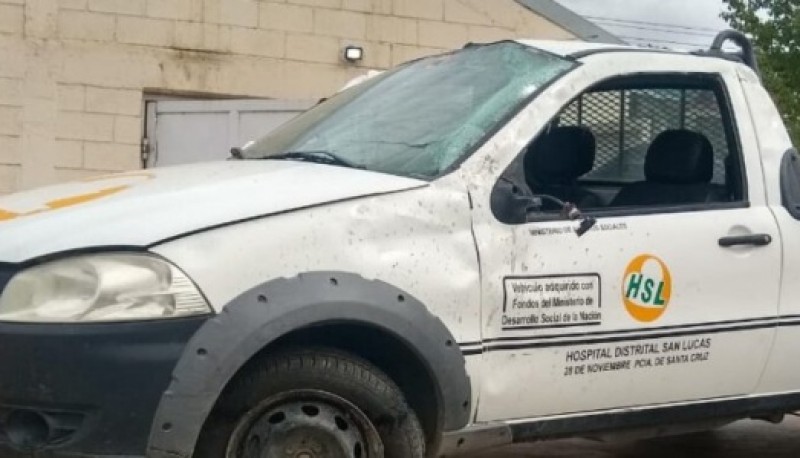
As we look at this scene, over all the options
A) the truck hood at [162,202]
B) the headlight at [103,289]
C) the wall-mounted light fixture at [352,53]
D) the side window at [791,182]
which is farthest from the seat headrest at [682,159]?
the wall-mounted light fixture at [352,53]

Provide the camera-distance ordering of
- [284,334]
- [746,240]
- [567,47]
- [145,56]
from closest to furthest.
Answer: [284,334] < [746,240] < [567,47] < [145,56]

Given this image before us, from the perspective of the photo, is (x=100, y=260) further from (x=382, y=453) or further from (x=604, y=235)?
(x=604, y=235)

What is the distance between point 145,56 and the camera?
1071 centimetres

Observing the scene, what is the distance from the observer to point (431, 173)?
3.73 meters

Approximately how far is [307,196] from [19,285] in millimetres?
859

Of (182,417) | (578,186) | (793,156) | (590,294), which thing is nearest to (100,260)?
(182,417)

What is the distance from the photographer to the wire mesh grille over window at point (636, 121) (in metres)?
4.57

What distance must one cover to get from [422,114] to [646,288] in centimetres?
99

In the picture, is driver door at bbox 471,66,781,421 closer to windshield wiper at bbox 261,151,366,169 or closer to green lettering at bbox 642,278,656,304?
green lettering at bbox 642,278,656,304

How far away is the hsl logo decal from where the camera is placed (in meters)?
3.91

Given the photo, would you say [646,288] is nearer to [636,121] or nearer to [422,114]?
[422,114]

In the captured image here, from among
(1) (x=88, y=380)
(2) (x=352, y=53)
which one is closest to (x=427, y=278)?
(1) (x=88, y=380)

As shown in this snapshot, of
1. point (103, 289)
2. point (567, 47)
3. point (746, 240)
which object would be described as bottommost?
point (103, 289)

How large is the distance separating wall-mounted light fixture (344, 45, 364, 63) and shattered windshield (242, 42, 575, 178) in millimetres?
6638
